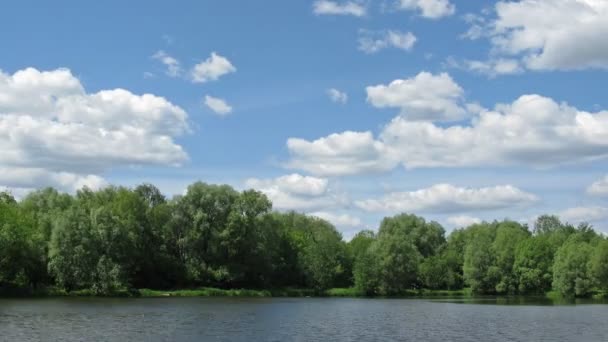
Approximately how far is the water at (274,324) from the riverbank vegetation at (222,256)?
56.6 feet

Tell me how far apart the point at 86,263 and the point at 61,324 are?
39641mm

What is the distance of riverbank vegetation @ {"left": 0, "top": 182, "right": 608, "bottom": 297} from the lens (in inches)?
3423

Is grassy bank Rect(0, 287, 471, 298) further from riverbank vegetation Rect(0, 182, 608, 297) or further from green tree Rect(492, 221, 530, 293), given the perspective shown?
green tree Rect(492, 221, 530, 293)

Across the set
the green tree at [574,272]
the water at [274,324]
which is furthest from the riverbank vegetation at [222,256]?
the water at [274,324]

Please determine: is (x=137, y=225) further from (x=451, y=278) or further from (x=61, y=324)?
(x=451, y=278)

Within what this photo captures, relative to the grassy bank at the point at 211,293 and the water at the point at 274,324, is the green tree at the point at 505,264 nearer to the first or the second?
the grassy bank at the point at 211,293

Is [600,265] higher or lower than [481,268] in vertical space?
higher

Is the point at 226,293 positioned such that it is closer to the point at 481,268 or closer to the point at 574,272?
the point at 481,268

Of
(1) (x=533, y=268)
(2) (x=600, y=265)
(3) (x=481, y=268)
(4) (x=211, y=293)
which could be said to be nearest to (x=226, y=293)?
(4) (x=211, y=293)

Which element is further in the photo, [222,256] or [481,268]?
[481,268]

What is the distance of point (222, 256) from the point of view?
108 metres

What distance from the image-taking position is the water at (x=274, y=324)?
143 feet

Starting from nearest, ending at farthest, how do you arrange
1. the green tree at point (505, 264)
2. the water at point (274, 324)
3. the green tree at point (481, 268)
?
the water at point (274, 324), the green tree at point (505, 264), the green tree at point (481, 268)

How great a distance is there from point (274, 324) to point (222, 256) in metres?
54.9
